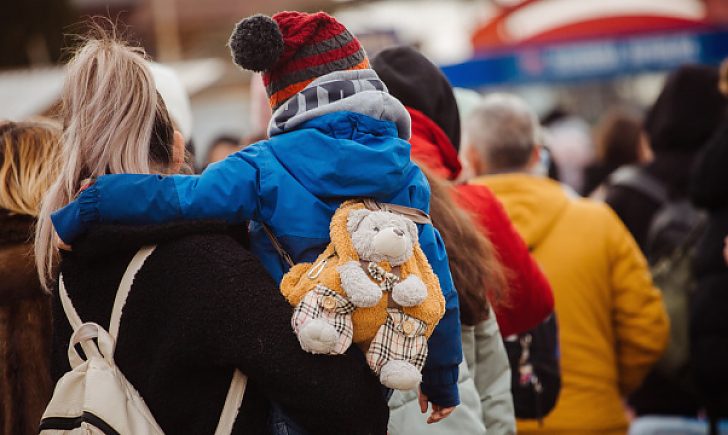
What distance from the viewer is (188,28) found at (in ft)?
76.8

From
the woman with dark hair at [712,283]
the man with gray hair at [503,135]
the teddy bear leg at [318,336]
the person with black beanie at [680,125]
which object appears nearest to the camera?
the teddy bear leg at [318,336]

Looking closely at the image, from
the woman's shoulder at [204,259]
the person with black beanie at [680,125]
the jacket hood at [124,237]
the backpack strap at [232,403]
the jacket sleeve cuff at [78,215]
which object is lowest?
the person with black beanie at [680,125]

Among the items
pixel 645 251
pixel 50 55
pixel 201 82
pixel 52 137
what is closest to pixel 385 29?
pixel 201 82

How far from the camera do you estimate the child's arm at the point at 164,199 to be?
2.13 m

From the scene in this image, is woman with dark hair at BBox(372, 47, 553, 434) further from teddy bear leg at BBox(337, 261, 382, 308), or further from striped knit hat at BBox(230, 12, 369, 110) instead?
teddy bear leg at BBox(337, 261, 382, 308)

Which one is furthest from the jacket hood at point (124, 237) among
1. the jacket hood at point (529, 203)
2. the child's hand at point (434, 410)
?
the jacket hood at point (529, 203)

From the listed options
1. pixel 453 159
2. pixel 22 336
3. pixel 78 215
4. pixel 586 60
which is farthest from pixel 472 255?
pixel 586 60

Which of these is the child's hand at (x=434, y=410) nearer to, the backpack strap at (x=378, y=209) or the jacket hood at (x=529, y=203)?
Result: the backpack strap at (x=378, y=209)

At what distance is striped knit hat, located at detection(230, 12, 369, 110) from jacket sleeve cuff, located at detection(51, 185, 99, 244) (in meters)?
0.49

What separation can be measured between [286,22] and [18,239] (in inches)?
40.8

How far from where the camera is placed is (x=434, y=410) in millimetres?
2529

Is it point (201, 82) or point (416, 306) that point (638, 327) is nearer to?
point (416, 306)

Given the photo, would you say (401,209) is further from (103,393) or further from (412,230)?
(103,393)

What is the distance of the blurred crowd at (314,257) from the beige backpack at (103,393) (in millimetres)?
24
